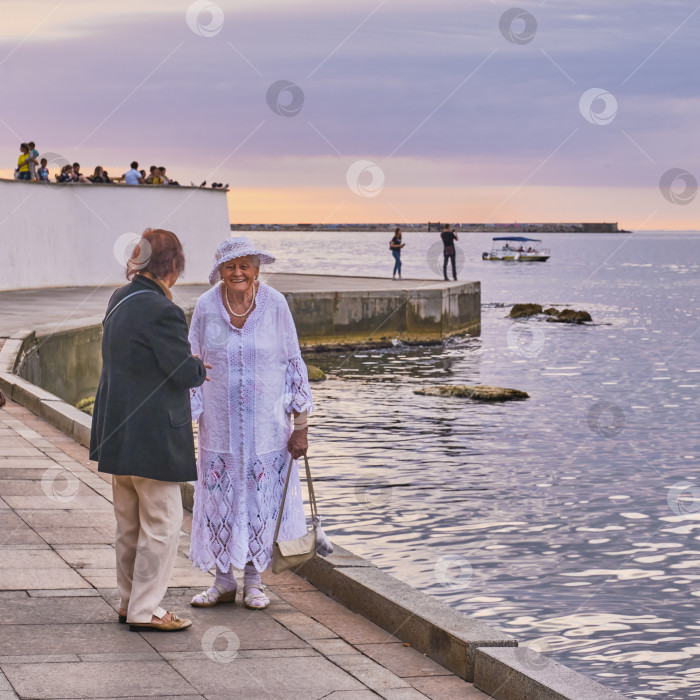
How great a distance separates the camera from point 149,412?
5301 millimetres

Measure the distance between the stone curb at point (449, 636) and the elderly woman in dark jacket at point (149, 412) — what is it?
99cm

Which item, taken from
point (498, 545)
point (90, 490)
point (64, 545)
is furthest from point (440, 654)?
point (498, 545)

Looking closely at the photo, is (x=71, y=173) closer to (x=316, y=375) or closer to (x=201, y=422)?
(x=316, y=375)

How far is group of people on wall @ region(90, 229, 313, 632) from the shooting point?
5293mm

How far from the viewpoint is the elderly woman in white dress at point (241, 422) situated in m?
5.82

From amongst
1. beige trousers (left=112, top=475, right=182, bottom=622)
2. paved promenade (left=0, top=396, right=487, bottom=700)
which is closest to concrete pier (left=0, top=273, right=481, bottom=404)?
paved promenade (left=0, top=396, right=487, bottom=700)

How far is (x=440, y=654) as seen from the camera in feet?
17.6

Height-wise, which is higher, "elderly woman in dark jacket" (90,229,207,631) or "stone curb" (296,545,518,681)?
"elderly woman in dark jacket" (90,229,207,631)

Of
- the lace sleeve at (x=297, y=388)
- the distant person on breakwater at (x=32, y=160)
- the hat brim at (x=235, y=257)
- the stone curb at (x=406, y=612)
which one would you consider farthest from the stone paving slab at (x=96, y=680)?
the distant person on breakwater at (x=32, y=160)

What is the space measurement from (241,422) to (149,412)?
2.13 feet

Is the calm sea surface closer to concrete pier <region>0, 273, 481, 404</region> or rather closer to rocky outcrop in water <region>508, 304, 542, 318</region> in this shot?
concrete pier <region>0, 273, 481, 404</region>

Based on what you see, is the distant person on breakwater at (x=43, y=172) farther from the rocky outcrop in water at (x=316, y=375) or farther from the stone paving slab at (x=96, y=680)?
the stone paving slab at (x=96, y=680)

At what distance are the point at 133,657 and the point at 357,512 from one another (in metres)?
7.35

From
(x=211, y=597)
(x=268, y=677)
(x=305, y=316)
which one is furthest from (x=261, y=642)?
(x=305, y=316)
